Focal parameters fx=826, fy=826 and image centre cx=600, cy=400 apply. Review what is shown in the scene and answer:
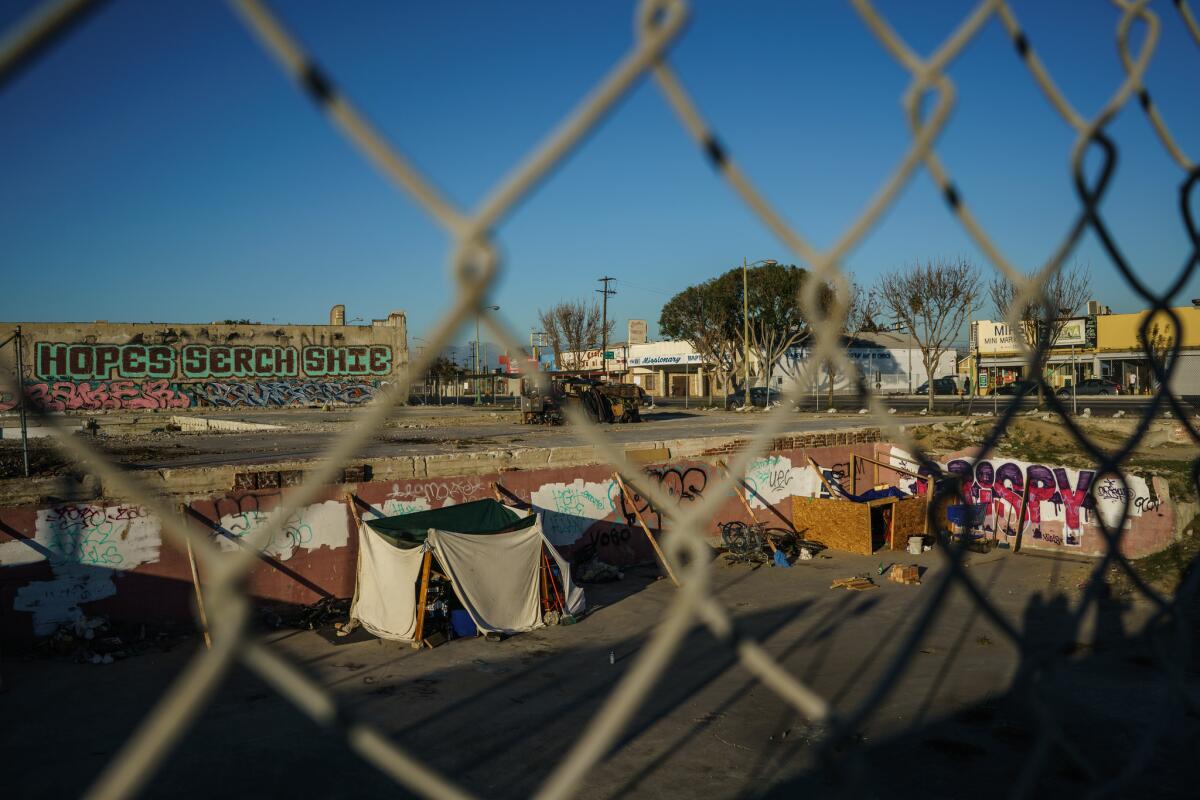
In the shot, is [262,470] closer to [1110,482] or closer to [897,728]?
[897,728]

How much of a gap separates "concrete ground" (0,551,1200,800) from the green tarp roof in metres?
1.37

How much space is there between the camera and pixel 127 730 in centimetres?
760

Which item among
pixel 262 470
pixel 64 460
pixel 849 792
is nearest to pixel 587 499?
pixel 262 470

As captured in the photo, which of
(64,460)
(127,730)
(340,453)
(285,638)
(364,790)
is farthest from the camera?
(64,460)

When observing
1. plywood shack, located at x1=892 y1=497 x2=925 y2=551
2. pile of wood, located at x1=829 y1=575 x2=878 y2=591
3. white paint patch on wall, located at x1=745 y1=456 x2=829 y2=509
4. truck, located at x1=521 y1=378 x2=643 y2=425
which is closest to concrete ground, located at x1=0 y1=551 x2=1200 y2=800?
pile of wood, located at x1=829 y1=575 x2=878 y2=591

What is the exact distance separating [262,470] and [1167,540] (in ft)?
45.5

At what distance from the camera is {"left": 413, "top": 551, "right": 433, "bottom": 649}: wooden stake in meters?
9.98

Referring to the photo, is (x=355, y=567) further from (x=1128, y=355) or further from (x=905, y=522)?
(x=1128, y=355)

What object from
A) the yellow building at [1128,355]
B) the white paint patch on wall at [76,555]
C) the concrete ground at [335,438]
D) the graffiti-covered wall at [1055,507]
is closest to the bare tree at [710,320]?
the concrete ground at [335,438]

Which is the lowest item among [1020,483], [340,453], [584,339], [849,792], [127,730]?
[127,730]

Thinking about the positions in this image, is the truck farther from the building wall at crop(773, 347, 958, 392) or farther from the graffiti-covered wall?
the building wall at crop(773, 347, 958, 392)

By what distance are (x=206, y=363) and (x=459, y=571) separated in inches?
1274

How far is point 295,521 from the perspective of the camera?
11.2 metres

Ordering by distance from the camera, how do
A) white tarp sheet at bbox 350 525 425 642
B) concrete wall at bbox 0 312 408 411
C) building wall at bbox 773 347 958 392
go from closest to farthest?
white tarp sheet at bbox 350 525 425 642 < concrete wall at bbox 0 312 408 411 < building wall at bbox 773 347 958 392
